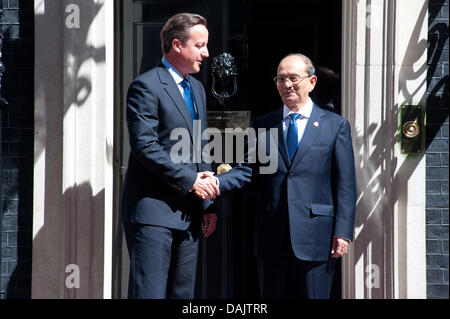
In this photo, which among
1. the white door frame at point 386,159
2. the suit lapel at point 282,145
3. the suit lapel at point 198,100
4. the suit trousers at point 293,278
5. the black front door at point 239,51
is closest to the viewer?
the suit trousers at point 293,278

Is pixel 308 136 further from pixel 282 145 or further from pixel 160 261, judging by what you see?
pixel 160 261

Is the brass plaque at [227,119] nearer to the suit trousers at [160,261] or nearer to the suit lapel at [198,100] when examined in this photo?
the suit lapel at [198,100]

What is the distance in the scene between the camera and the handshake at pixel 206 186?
4996 mm

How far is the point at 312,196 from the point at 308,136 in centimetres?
40

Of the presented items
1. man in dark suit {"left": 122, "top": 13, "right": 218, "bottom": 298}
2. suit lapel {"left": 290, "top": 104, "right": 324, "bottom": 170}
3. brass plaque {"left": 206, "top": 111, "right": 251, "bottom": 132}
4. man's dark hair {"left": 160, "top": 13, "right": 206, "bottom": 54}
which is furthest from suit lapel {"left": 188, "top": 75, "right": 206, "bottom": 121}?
brass plaque {"left": 206, "top": 111, "right": 251, "bottom": 132}

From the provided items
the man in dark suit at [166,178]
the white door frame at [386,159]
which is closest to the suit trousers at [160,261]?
the man in dark suit at [166,178]

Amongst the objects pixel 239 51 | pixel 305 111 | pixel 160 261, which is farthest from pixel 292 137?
pixel 239 51

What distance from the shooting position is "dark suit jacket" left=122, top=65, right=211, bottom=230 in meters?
4.91

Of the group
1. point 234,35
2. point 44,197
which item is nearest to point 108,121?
point 44,197

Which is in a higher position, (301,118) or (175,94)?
(175,94)

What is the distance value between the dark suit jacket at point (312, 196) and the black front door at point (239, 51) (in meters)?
1.26

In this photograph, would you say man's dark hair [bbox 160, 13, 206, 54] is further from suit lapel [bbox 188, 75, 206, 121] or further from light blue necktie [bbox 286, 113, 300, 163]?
light blue necktie [bbox 286, 113, 300, 163]

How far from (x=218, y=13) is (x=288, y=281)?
2476 millimetres

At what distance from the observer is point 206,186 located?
5020 mm
